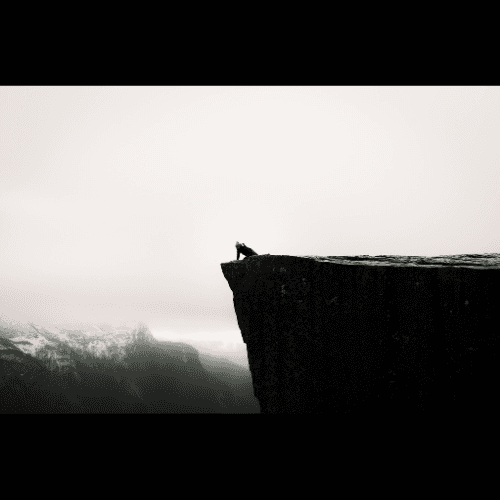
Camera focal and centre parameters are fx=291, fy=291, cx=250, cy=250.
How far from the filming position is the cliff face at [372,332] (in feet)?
12.2

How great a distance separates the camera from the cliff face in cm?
373

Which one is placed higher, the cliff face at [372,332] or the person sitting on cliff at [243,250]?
the person sitting on cliff at [243,250]

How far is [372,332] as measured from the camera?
4227 mm

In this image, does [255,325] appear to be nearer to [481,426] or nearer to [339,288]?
[339,288]

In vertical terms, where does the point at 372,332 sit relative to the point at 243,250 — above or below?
below

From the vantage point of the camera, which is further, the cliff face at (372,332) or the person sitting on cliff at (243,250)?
the person sitting on cliff at (243,250)

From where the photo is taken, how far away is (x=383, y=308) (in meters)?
4.14

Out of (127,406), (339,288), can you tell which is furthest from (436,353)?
(127,406)

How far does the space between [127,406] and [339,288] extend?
63.4 metres

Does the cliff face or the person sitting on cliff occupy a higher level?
the person sitting on cliff

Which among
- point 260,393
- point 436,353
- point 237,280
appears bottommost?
point 260,393

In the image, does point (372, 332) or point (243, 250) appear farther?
point (243, 250)

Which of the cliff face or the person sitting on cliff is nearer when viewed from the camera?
the cliff face
